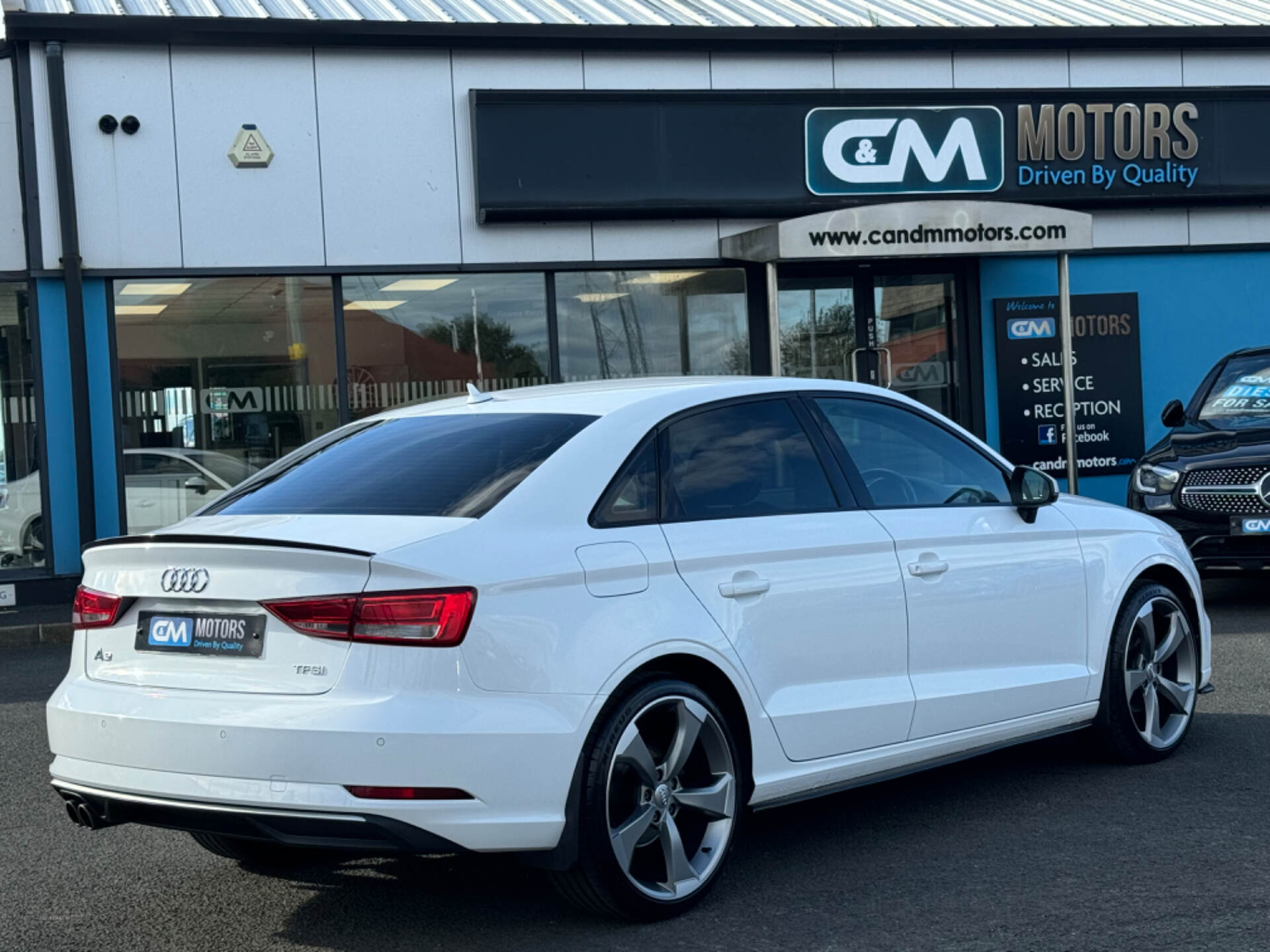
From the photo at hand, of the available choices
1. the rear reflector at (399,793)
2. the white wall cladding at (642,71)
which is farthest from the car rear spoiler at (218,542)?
the white wall cladding at (642,71)

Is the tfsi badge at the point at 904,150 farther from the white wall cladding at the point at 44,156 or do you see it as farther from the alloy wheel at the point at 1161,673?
the alloy wheel at the point at 1161,673

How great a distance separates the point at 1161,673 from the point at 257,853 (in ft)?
12.0

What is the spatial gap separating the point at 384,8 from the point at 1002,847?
38.9 feet

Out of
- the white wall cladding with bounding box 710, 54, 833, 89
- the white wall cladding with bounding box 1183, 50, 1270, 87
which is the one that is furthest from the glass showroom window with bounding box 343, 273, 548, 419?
the white wall cladding with bounding box 1183, 50, 1270, 87

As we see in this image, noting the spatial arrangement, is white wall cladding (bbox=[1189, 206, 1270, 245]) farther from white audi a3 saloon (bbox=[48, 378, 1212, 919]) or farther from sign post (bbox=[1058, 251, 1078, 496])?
white audi a3 saloon (bbox=[48, 378, 1212, 919])

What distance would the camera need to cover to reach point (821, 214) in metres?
14.0

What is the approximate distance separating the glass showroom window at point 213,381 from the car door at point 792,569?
9447 millimetres

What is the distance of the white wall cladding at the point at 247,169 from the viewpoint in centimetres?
1378

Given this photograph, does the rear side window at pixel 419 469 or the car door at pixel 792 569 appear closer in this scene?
the rear side window at pixel 419 469

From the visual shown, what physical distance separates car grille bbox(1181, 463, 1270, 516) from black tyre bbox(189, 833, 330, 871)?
23.2ft

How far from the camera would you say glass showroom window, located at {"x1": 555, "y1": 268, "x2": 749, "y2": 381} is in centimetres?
1488

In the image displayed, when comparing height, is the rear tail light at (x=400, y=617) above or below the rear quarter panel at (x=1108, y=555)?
above

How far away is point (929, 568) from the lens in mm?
5359

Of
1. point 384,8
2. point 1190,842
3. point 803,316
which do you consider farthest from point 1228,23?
point 1190,842
